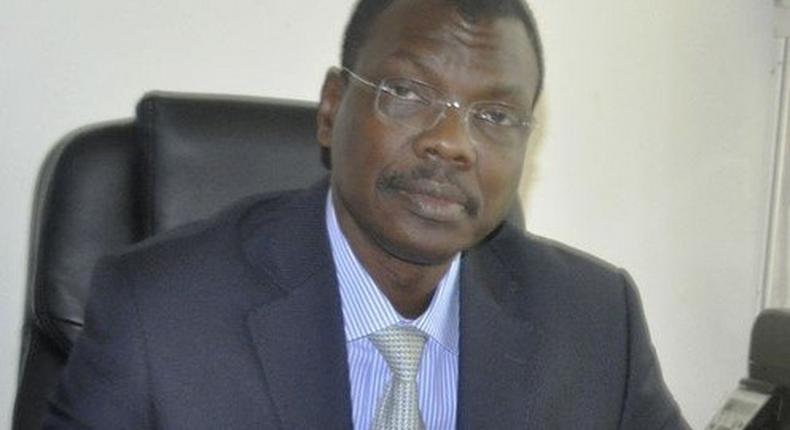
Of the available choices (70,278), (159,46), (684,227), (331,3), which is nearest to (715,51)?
(684,227)

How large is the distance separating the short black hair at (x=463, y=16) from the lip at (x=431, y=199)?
178 millimetres

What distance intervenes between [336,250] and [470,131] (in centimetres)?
24

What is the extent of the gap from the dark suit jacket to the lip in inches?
6.2

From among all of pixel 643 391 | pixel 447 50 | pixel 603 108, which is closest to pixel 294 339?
pixel 447 50

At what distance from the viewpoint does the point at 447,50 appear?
111cm

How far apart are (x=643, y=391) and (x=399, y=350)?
1.15ft

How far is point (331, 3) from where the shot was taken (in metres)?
1.86

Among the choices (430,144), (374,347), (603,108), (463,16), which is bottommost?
(374,347)

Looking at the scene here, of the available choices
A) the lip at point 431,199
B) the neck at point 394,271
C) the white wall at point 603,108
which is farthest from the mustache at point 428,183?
the white wall at point 603,108

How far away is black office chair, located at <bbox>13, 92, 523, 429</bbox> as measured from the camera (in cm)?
126

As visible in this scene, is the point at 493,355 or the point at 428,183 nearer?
Result: the point at 428,183

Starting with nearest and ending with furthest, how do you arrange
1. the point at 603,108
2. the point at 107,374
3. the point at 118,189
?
the point at 107,374 → the point at 118,189 → the point at 603,108

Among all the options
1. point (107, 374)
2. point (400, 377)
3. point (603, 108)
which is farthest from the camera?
point (603, 108)

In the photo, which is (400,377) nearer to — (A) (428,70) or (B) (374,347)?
(B) (374,347)
